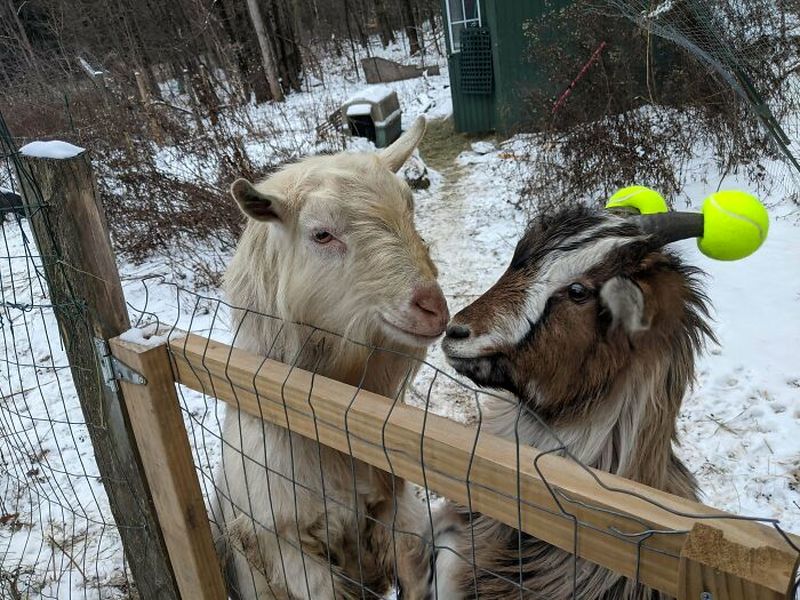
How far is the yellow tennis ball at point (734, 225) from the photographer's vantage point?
5.85ft

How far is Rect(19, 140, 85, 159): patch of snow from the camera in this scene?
6.24 feet

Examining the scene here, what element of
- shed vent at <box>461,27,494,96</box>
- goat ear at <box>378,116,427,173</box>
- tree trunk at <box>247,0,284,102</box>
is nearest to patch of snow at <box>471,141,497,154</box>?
shed vent at <box>461,27,494,96</box>

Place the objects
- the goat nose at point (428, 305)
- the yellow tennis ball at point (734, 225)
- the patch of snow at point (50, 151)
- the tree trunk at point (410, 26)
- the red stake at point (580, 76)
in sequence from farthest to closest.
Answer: the tree trunk at point (410, 26)
the red stake at point (580, 76)
the goat nose at point (428, 305)
the patch of snow at point (50, 151)
the yellow tennis ball at point (734, 225)

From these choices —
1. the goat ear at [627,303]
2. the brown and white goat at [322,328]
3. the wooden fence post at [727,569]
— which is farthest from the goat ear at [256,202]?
the wooden fence post at [727,569]

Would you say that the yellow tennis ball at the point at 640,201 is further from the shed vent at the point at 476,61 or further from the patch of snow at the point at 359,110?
the shed vent at the point at 476,61

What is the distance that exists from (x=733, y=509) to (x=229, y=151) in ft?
23.8

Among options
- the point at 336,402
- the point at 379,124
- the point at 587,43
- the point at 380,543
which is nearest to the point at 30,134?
the point at 379,124

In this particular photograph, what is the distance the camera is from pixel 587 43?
8930 mm

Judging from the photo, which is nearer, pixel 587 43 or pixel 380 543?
pixel 380 543

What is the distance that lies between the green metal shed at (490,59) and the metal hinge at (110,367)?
33.6 ft

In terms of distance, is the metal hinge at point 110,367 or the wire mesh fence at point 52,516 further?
the wire mesh fence at point 52,516

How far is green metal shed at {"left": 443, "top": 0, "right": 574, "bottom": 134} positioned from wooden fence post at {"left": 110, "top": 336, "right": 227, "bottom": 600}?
10.3m

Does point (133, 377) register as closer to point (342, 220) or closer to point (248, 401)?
point (248, 401)

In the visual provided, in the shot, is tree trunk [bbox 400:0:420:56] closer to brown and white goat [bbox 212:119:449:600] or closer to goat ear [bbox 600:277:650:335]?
brown and white goat [bbox 212:119:449:600]
